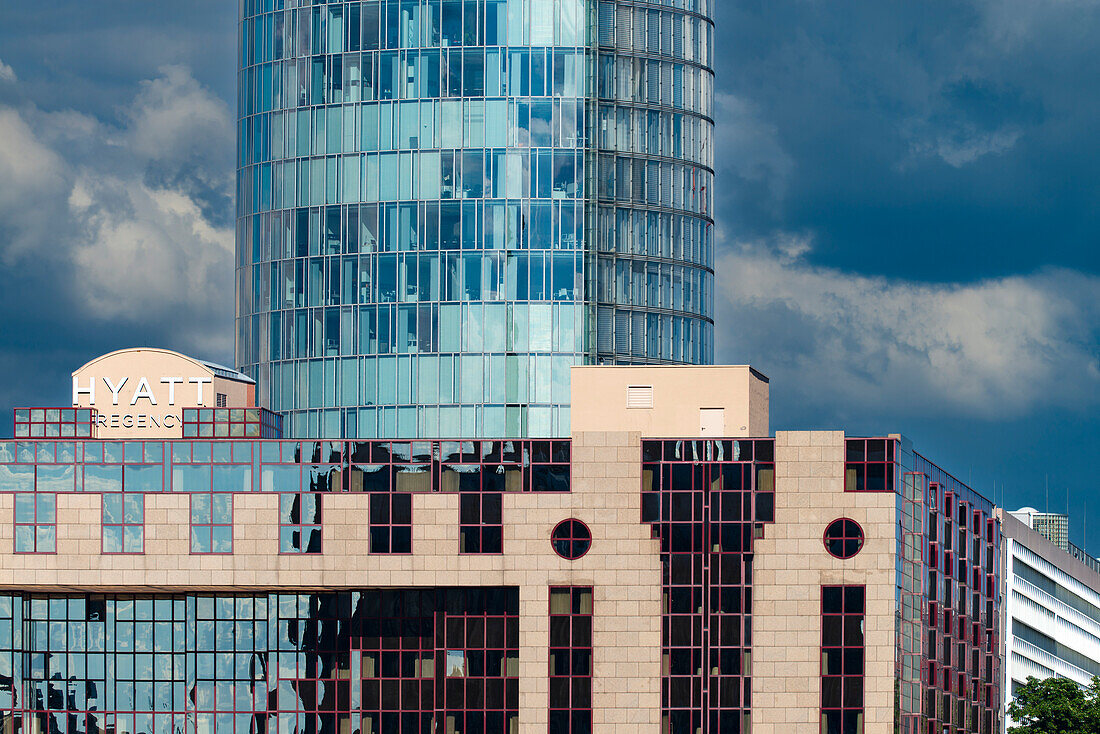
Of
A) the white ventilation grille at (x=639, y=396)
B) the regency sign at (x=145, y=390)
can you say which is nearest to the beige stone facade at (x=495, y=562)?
the white ventilation grille at (x=639, y=396)

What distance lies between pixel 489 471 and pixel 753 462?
57.8 feet

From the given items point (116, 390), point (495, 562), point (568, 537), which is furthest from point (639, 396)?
point (116, 390)

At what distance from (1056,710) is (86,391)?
3079 inches

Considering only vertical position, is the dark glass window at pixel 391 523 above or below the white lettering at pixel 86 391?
below

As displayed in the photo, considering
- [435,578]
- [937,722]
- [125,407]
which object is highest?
[125,407]

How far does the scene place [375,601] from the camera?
6225 inches

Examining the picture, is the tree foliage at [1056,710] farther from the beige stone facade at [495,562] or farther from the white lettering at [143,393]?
the white lettering at [143,393]

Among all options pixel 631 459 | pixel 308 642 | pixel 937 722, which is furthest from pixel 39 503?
pixel 937 722

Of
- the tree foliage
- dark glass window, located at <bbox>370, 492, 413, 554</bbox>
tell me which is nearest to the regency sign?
dark glass window, located at <bbox>370, 492, 413, 554</bbox>

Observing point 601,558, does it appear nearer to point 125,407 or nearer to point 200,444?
point 200,444

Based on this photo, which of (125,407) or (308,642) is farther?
(125,407)

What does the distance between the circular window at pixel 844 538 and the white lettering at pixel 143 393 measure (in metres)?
52.3

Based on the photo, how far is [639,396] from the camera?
538ft

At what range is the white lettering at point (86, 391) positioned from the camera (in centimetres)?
17338
